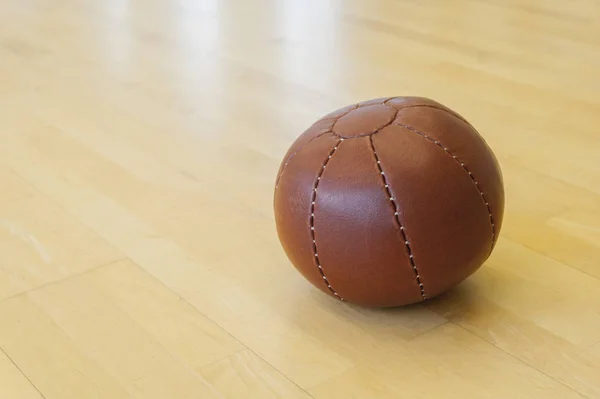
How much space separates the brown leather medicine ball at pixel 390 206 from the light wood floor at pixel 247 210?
0.12 m

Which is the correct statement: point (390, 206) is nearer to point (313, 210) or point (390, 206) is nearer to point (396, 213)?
point (396, 213)

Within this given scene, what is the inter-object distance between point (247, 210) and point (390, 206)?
2.06ft

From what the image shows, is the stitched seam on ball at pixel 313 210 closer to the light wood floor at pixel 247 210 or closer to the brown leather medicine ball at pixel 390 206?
the brown leather medicine ball at pixel 390 206

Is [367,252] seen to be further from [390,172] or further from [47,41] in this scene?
[47,41]

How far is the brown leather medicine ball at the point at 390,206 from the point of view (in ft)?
4.85

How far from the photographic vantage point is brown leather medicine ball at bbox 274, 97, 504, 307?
148 centimetres

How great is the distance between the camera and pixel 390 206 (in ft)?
4.83

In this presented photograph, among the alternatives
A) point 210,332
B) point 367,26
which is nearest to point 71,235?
point 210,332

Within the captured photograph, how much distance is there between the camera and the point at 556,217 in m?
1.99

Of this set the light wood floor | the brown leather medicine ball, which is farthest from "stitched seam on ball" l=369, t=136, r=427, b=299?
the light wood floor

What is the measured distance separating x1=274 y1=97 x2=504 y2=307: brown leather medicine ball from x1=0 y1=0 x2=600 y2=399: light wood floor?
0.38ft

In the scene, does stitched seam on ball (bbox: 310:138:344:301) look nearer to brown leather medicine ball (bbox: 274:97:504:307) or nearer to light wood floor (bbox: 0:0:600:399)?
brown leather medicine ball (bbox: 274:97:504:307)

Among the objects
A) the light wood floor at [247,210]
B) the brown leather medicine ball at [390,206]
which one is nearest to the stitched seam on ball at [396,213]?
the brown leather medicine ball at [390,206]

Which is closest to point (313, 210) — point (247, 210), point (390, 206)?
point (390, 206)
